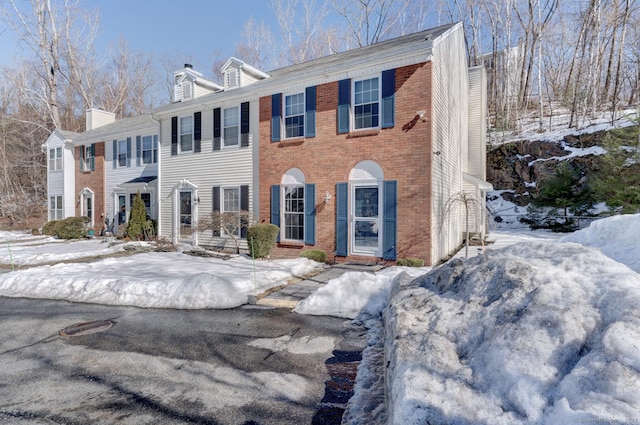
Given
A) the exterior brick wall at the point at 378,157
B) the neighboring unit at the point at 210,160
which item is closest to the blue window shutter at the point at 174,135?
the neighboring unit at the point at 210,160

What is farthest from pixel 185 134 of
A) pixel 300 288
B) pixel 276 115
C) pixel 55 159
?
pixel 55 159

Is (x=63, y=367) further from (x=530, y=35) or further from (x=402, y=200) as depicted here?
(x=530, y=35)

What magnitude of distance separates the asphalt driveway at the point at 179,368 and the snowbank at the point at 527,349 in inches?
42.5

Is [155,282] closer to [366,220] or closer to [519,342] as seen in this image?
[366,220]

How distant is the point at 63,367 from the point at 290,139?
29.5 feet

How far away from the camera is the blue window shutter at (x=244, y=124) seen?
12625mm

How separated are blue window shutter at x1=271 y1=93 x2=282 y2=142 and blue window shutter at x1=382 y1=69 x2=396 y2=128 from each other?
3862 mm

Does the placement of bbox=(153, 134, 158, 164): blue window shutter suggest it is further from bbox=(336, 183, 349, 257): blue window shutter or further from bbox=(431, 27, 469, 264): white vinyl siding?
bbox=(431, 27, 469, 264): white vinyl siding

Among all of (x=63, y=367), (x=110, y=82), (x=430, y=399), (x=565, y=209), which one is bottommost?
(x=63, y=367)

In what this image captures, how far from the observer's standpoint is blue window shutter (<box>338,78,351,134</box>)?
1034 cm

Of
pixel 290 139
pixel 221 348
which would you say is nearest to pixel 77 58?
pixel 290 139

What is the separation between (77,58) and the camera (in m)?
30.0

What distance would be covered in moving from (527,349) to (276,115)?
10889 mm

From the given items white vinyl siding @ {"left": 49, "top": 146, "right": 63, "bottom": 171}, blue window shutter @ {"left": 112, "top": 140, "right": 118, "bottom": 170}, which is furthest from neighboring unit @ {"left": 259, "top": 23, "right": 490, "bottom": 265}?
A: white vinyl siding @ {"left": 49, "top": 146, "right": 63, "bottom": 171}
